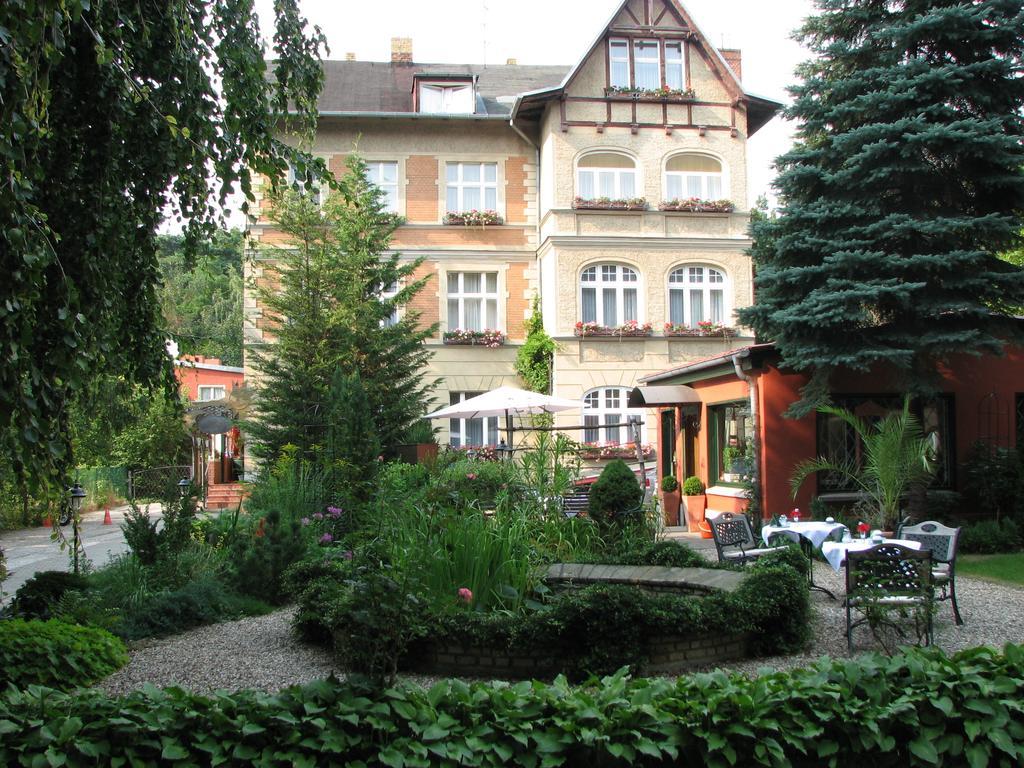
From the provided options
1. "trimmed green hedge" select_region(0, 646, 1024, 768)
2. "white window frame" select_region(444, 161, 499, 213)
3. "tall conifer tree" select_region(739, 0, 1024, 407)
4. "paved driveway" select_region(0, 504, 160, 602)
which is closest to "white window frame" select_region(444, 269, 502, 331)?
"white window frame" select_region(444, 161, 499, 213)

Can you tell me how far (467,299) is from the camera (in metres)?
24.3

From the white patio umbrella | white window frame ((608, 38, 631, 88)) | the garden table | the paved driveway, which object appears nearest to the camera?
the garden table

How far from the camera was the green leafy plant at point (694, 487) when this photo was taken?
17.4 metres

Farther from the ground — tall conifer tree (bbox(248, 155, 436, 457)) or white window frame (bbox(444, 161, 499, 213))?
white window frame (bbox(444, 161, 499, 213))

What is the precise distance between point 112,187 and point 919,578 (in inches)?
242

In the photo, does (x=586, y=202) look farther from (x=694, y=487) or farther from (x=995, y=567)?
(x=995, y=567)

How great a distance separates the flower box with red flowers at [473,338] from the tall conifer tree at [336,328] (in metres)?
Answer: 2.08

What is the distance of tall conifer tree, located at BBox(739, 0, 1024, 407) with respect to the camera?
13.0 meters

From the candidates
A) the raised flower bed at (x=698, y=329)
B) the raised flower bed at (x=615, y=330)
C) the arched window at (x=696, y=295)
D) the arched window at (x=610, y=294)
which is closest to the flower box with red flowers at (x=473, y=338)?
the raised flower bed at (x=615, y=330)

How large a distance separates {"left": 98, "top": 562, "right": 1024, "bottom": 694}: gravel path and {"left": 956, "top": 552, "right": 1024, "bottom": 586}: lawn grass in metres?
1.71

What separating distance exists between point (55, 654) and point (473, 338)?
18.0 m

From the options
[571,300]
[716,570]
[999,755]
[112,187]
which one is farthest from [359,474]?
[571,300]

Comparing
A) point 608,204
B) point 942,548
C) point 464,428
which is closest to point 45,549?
point 464,428

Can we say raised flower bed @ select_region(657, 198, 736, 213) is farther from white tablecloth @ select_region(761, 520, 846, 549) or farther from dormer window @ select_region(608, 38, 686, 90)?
white tablecloth @ select_region(761, 520, 846, 549)
